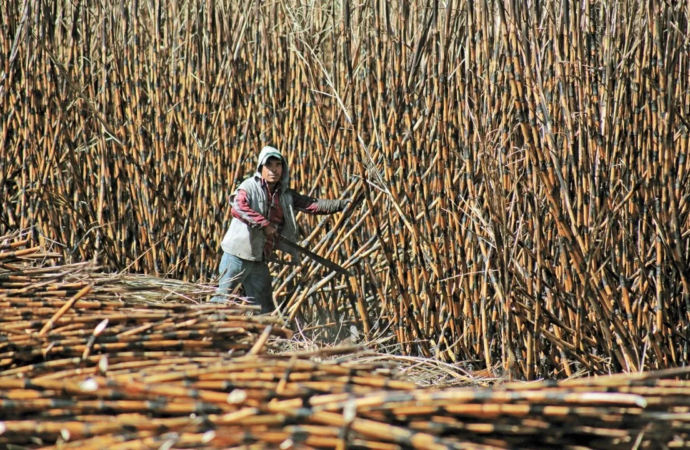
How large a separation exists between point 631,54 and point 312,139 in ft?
4.67

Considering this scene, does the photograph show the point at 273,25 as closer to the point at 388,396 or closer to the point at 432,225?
the point at 432,225

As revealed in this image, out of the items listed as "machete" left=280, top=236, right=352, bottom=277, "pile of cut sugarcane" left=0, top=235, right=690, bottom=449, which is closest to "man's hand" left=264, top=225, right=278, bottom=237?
"machete" left=280, top=236, right=352, bottom=277

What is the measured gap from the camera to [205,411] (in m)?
1.01

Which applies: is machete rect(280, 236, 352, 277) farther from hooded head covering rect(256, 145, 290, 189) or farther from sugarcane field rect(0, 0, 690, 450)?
hooded head covering rect(256, 145, 290, 189)

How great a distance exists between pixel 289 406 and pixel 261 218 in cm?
185

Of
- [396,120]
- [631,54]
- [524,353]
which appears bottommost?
[524,353]

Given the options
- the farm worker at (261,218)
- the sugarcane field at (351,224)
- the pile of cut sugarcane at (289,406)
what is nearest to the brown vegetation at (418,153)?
the sugarcane field at (351,224)

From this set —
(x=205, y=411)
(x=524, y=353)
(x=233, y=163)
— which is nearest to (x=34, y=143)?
(x=233, y=163)

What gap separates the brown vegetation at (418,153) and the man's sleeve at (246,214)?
0.88ft

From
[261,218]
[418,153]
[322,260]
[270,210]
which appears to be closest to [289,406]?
[418,153]

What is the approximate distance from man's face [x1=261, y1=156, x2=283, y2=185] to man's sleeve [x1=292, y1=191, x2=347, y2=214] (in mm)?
98

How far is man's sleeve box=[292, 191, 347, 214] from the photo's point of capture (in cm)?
281

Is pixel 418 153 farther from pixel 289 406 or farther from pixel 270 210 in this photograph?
pixel 289 406

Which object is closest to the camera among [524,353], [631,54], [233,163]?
[631,54]
